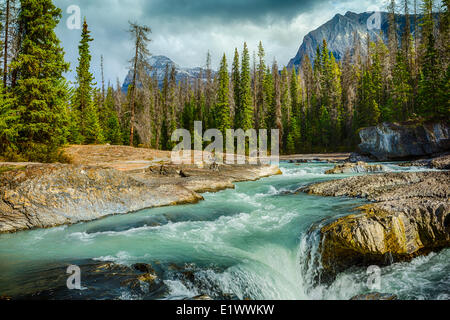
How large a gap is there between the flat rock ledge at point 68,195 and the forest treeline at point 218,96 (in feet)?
23.6

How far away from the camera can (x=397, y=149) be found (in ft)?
88.3

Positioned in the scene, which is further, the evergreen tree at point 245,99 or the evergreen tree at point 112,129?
the evergreen tree at point 245,99

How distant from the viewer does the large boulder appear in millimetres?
24578

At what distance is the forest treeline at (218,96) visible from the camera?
15023 mm

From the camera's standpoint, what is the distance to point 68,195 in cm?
805

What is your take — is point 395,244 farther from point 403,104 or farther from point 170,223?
point 403,104

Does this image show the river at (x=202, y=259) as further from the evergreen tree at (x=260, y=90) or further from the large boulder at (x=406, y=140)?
the evergreen tree at (x=260, y=90)

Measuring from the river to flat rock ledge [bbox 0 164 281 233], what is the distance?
1.60 ft

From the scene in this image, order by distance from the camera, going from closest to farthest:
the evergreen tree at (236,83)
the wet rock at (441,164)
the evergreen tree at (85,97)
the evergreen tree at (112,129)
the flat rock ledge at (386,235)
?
1. the flat rock ledge at (386,235)
2. the wet rock at (441,164)
3. the evergreen tree at (85,97)
4. the evergreen tree at (112,129)
5. the evergreen tree at (236,83)

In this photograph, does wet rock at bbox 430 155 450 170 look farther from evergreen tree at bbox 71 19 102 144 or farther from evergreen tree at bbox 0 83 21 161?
evergreen tree at bbox 71 19 102 144

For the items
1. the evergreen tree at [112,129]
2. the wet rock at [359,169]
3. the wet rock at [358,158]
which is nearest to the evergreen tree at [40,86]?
the wet rock at [359,169]

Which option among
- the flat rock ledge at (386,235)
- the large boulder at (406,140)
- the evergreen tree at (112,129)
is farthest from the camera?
the evergreen tree at (112,129)

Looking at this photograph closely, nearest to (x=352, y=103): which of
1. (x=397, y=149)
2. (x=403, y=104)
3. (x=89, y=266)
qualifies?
(x=403, y=104)

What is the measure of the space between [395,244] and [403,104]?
45.4 m
